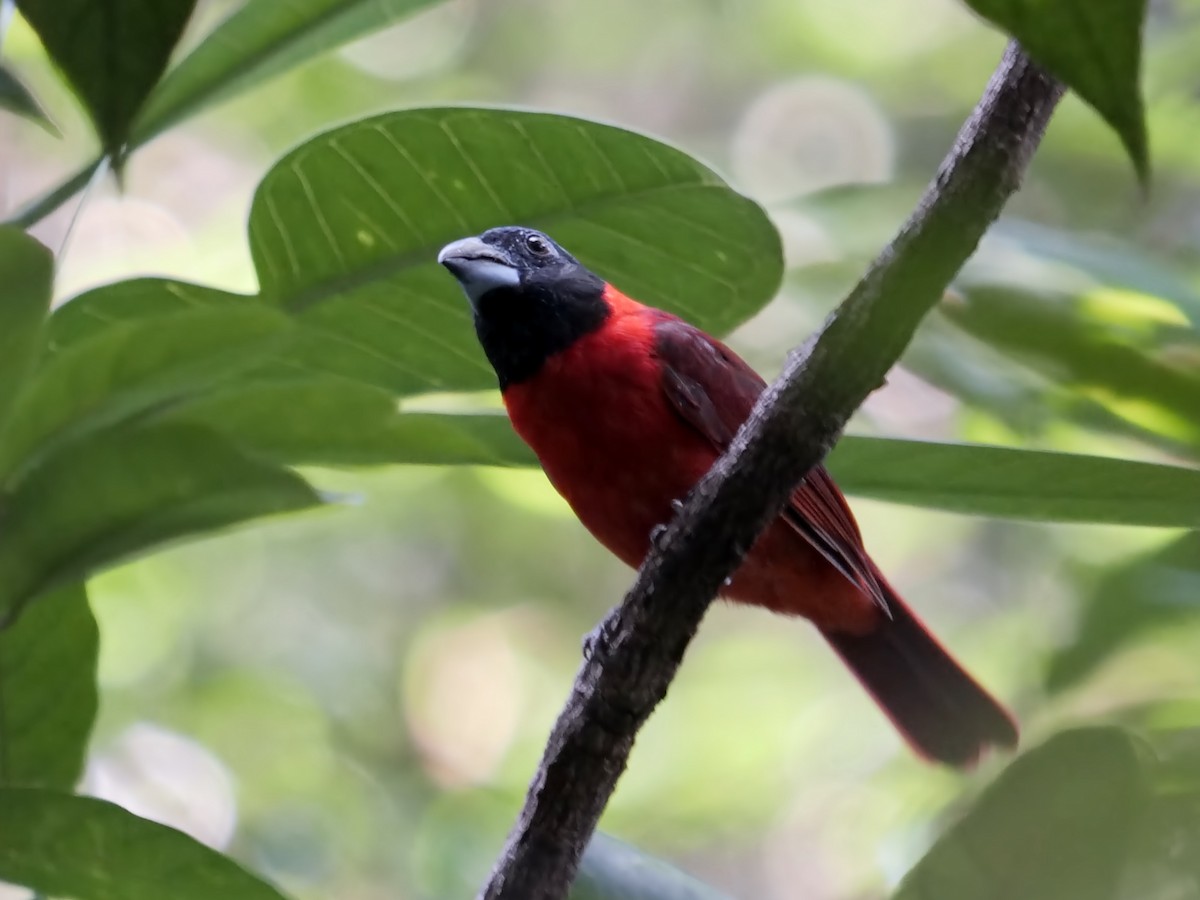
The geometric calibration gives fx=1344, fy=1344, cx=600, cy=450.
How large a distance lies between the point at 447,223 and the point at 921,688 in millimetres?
1945

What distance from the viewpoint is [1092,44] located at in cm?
55

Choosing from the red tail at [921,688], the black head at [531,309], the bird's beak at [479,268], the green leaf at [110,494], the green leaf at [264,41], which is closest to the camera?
the green leaf at [110,494]

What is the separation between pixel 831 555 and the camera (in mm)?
2580

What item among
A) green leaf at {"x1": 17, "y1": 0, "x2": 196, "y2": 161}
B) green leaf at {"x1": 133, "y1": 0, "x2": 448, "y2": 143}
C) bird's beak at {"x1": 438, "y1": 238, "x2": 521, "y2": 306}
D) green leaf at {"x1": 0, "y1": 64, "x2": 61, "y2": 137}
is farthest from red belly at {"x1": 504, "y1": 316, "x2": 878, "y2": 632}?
green leaf at {"x1": 17, "y1": 0, "x2": 196, "y2": 161}

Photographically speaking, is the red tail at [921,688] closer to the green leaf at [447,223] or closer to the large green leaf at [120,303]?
the green leaf at [447,223]

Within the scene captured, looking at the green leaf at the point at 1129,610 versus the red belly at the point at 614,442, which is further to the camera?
the red belly at the point at 614,442

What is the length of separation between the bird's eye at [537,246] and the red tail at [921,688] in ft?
3.60

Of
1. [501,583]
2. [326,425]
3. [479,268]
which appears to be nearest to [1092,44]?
[326,425]

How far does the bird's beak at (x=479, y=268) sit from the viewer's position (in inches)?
84.9

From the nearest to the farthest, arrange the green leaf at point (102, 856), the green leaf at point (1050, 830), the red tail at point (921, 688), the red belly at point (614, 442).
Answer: the green leaf at point (1050, 830) < the green leaf at point (102, 856) < the red belly at point (614, 442) < the red tail at point (921, 688)

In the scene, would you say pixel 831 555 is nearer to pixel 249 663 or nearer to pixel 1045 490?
pixel 1045 490

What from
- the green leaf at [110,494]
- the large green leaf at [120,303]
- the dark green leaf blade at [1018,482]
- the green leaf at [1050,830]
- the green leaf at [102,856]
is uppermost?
the dark green leaf blade at [1018,482]

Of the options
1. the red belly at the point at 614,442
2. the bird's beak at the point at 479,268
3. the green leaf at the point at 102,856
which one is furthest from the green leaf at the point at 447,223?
the red belly at the point at 614,442

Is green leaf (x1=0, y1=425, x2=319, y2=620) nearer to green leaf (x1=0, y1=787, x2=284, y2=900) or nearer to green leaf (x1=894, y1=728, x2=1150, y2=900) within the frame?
green leaf (x1=0, y1=787, x2=284, y2=900)
